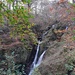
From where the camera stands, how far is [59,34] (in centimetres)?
1323

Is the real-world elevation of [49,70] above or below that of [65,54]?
below

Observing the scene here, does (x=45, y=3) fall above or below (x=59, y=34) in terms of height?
above

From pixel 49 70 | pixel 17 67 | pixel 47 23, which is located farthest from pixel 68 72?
pixel 47 23

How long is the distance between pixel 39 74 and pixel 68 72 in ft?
5.03

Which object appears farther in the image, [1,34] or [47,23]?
[47,23]

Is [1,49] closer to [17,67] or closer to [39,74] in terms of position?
[17,67]

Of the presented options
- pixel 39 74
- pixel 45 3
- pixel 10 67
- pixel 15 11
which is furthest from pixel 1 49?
pixel 15 11

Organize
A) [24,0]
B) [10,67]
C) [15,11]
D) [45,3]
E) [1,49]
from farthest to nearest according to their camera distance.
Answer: [45,3], [1,49], [10,67], [15,11], [24,0]

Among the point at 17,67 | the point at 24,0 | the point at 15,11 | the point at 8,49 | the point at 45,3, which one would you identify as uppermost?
the point at 24,0

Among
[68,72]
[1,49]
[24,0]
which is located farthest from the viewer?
[1,49]

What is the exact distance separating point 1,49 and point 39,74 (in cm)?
373

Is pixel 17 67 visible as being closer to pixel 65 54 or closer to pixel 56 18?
pixel 65 54

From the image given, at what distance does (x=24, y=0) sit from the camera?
8.61 ft

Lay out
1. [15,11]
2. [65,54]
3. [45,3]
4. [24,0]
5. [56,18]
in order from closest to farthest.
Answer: [24,0] → [15,11] → [65,54] → [56,18] → [45,3]
